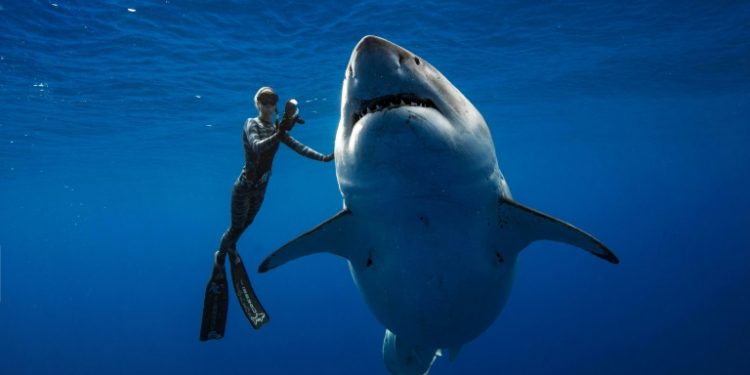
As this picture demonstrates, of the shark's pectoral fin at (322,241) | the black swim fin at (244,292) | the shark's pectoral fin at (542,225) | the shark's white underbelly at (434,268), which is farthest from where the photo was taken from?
the black swim fin at (244,292)

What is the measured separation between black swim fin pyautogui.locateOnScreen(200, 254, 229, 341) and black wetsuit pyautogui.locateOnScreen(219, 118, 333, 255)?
49cm

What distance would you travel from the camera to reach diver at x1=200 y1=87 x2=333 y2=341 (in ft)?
15.3

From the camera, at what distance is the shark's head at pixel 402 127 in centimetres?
239

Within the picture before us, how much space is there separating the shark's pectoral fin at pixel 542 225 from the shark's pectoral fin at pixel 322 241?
1.32 meters

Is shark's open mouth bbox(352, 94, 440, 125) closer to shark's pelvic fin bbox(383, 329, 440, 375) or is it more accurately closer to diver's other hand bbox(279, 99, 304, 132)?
diver's other hand bbox(279, 99, 304, 132)

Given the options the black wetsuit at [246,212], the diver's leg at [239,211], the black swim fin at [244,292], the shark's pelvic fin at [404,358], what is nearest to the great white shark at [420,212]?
the shark's pelvic fin at [404,358]

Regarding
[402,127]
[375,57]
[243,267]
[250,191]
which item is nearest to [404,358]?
[243,267]

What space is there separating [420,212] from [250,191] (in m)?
3.25

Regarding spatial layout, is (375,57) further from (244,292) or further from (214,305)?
(214,305)

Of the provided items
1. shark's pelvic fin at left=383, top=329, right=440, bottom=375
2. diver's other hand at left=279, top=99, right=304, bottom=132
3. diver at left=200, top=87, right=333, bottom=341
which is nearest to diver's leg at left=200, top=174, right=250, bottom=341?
diver at left=200, top=87, right=333, bottom=341

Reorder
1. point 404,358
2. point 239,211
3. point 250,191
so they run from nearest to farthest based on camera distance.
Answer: point 250,191
point 239,211
point 404,358

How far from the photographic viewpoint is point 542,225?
11.2ft

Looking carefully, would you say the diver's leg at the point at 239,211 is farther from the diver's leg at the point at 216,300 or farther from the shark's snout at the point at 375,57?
the shark's snout at the point at 375,57

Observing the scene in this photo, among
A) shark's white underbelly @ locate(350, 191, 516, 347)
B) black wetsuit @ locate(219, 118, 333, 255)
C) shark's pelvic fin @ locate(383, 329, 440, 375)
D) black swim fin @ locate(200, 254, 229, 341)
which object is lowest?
shark's pelvic fin @ locate(383, 329, 440, 375)
